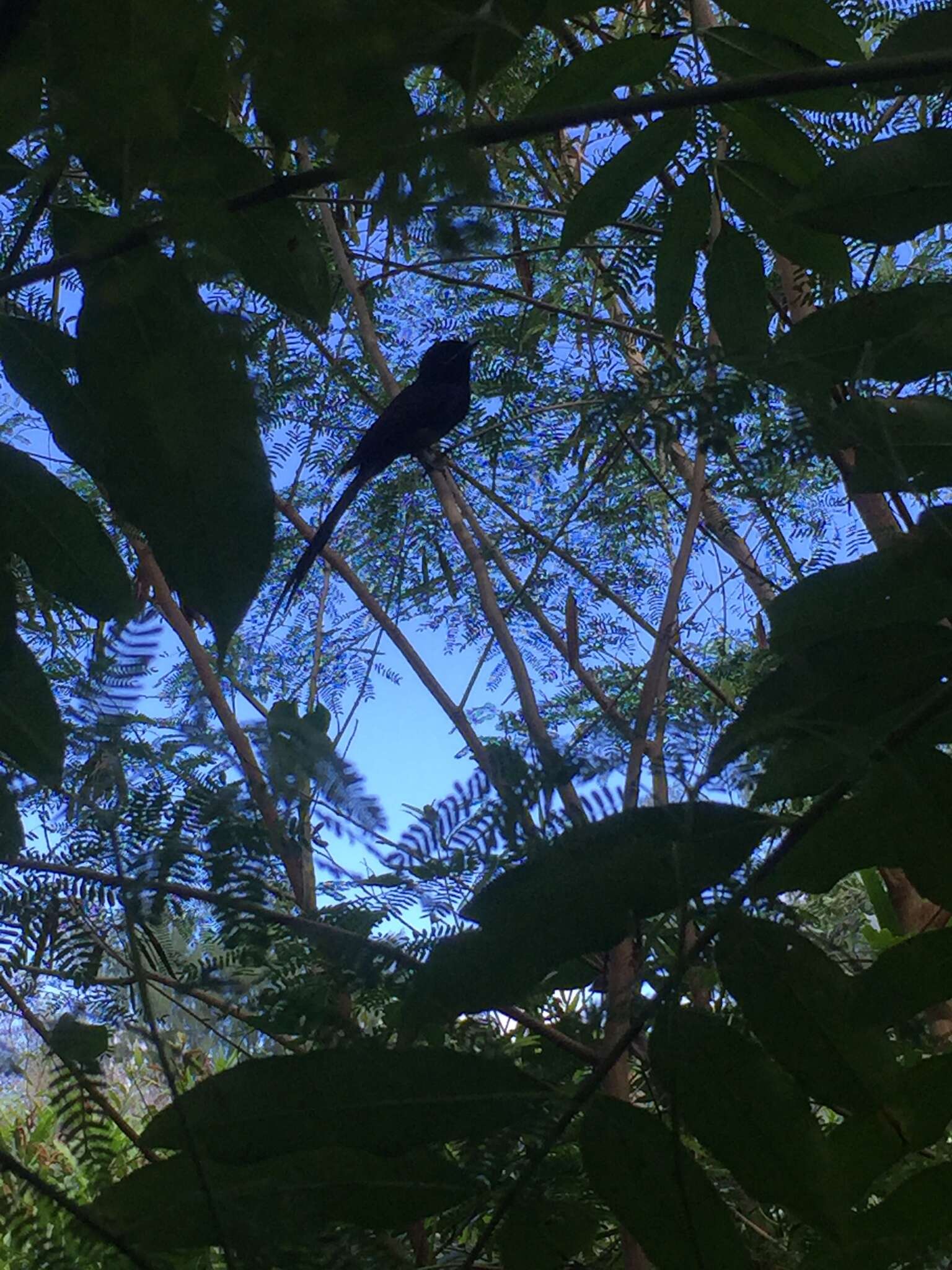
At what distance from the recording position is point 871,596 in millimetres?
471

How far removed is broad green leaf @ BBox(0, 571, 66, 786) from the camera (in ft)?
1.33

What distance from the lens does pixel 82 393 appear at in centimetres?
44

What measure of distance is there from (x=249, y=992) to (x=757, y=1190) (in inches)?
8.1

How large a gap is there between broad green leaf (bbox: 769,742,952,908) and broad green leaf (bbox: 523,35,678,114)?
0.40 meters

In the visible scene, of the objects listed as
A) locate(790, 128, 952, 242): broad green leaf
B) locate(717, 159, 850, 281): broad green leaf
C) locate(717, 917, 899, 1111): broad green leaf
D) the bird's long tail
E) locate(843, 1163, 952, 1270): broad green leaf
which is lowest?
locate(843, 1163, 952, 1270): broad green leaf

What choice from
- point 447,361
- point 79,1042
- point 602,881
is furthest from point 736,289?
point 447,361

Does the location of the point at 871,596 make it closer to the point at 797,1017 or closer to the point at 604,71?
the point at 797,1017

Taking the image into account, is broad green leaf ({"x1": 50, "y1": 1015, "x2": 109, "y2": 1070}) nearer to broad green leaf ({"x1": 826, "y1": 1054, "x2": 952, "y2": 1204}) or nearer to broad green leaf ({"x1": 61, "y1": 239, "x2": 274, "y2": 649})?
broad green leaf ({"x1": 61, "y1": 239, "x2": 274, "y2": 649})

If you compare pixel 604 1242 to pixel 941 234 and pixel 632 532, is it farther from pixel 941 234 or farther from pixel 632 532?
pixel 941 234

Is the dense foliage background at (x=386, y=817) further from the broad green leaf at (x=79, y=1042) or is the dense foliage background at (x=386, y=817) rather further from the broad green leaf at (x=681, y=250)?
the broad green leaf at (x=681, y=250)

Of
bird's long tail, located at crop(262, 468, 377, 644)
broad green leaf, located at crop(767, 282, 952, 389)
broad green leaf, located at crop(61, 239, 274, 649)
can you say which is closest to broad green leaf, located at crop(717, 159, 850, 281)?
broad green leaf, located at crop(767, 282, 952, 389)

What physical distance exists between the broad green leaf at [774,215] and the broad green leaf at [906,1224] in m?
0.45

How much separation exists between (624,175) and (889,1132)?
1.59 ft

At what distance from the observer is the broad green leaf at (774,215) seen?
621 millimetres
